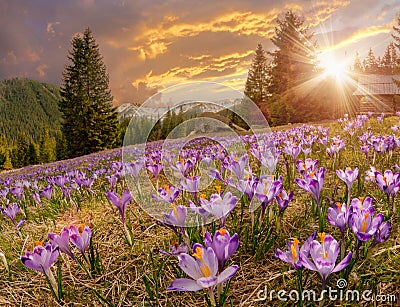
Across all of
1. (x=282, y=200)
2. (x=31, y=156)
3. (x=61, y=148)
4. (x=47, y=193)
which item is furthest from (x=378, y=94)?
(x=31, y=156)

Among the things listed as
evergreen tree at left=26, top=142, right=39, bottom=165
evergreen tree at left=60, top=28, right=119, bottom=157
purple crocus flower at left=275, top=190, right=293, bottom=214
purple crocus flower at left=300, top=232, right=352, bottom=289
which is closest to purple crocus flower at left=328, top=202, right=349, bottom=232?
purple crocus flower at left=300, top=232, right=352, bottom=289

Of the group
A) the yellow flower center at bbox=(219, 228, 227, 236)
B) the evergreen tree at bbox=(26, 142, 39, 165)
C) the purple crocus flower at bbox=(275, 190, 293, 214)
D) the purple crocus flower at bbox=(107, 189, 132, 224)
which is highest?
the evergreen tree at bbox=(26, 142, 39, 165)

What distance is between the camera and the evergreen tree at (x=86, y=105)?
3666 centimetres

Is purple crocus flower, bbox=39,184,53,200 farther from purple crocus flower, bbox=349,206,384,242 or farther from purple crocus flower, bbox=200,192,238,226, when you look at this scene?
purple crocus flower, bbox=349,206,384,242

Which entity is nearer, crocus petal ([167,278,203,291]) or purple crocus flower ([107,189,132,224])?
crocus petal ([167,278,203,291])

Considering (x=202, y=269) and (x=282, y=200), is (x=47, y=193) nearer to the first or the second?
(x=282, y=200)

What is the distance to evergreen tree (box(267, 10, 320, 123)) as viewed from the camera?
95.9 feet

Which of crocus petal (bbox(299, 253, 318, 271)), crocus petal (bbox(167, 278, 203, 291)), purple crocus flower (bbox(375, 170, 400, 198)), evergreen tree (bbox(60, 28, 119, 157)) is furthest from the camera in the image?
evergreen tree (bbox(60, 28, 119, 157))

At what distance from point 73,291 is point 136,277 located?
36 cm

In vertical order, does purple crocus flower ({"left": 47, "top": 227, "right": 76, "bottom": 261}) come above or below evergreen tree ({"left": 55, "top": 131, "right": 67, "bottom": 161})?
below

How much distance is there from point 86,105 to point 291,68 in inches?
891

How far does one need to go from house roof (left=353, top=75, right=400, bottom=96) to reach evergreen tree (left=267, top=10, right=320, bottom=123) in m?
13.3

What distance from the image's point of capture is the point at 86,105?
3669 centimetres

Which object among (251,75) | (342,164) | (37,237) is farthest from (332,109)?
(37,237)
